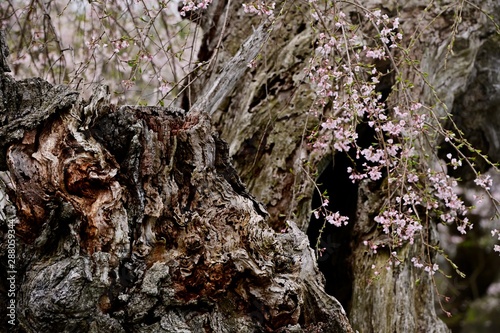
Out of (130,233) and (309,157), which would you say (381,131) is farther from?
(130,233)

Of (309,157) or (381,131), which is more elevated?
(309,157)

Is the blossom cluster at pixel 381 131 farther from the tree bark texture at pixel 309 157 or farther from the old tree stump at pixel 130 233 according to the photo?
the old tree stump at pixel 130 233

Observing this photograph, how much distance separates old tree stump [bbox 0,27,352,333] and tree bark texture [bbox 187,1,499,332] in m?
0.84

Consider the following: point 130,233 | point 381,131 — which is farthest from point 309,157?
point 130,233

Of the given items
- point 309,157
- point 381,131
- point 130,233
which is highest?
point 309,157

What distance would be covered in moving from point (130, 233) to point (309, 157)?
1543mm

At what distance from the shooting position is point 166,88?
129 inches

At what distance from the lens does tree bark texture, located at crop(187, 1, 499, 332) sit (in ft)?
10.9

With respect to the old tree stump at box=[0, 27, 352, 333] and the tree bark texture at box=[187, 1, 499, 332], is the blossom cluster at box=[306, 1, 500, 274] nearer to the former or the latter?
the tree bark texture at box=[187, 1, 499, 332]

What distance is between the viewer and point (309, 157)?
3.45 metres

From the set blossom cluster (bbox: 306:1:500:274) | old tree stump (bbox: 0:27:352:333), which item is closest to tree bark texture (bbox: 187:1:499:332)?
blossom cluster (bbox: 306:1:500:274)

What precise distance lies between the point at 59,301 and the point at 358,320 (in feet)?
6.64

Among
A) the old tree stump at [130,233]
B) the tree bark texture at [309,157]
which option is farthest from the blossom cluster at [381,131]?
the old tree stump at [130,233]

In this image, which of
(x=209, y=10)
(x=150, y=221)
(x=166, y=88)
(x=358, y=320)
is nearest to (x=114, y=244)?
(x=150, y=221)
